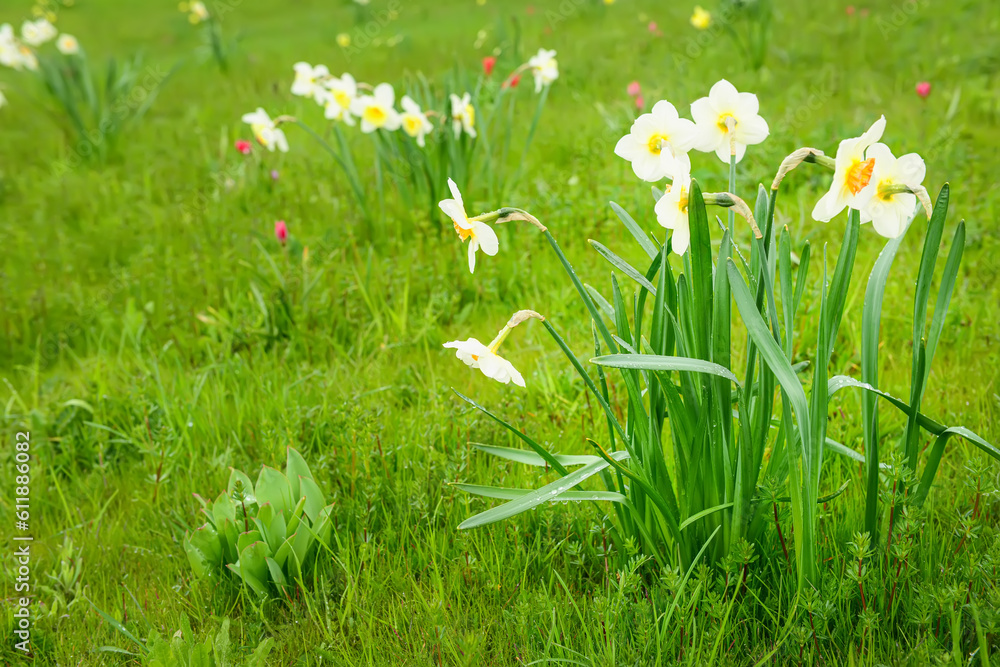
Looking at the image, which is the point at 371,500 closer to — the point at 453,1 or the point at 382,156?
the point at 382,156

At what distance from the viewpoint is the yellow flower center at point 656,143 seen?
1.27m

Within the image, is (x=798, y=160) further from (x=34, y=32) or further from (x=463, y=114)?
(x=34, y=32)

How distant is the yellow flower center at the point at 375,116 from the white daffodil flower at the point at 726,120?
2.10 m

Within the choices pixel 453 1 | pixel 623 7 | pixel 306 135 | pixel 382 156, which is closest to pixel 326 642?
pixel 382 156

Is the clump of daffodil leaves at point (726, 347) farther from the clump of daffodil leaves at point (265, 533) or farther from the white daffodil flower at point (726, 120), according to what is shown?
the clump of daffodil leaves at point (265, 533)

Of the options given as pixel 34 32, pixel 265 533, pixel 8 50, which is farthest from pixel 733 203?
pixel 34 32

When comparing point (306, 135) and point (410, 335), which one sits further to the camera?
point (306, 135)

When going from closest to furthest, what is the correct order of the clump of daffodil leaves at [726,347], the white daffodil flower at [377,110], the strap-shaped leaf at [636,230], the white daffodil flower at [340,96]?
the clump of daffodil leaves at [726,347] → the strap-shaped leaf at [636,230] → the white daffodil flower at [377,110] → the white daffodil flower at [340,96]

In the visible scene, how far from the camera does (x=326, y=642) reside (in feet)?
5.03

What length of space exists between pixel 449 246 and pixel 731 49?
3845mm

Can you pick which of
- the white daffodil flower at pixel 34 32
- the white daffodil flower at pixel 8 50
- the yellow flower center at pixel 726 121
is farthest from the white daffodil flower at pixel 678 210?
the white daffodil flower at pixel 34 32

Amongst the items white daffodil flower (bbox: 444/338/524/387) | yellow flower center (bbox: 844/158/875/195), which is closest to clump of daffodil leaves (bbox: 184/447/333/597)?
white daffodil flower (bbox: 444/338/524/387)

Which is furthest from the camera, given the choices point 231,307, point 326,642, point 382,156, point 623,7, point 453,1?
point 453,1

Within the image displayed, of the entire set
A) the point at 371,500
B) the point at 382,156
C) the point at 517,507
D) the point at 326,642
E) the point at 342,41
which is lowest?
the point at 326,642
